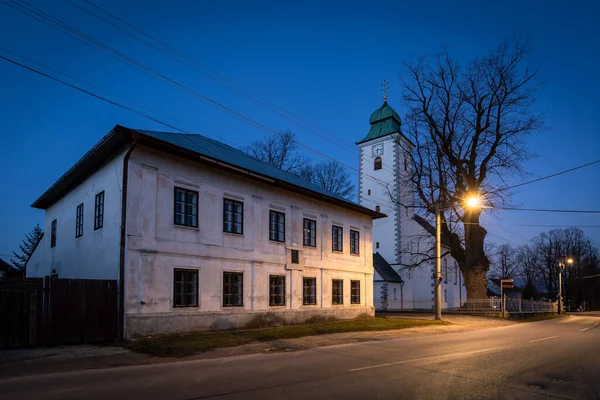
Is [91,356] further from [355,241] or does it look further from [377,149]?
[377,149]

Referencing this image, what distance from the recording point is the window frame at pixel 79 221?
1907 centimetres

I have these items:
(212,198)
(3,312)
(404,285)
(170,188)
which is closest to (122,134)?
(170,188)

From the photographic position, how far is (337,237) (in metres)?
25.0

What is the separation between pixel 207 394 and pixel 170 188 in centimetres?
1063

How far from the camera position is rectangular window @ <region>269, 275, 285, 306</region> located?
66.0 ft

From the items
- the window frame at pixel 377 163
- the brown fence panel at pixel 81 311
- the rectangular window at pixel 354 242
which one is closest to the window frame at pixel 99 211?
the brown fence panel at pixel 81 311

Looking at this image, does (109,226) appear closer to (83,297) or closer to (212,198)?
(83,297)

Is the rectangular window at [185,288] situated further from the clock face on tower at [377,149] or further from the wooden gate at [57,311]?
the clock face on tower at [377,149]

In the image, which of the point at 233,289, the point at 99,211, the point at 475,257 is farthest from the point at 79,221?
the point at 475,257

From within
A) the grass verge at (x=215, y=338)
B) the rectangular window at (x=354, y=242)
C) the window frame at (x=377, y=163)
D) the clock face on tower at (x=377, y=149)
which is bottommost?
the grass verge at (x=215, y=338)

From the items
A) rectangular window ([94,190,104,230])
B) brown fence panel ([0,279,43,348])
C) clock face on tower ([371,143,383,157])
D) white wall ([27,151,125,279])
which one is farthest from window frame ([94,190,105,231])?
clock face on tower ([371,143,383,157])

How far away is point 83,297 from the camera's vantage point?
1412 cm

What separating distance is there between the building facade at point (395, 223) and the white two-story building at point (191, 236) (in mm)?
20429

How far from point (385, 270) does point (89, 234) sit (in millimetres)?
31231
